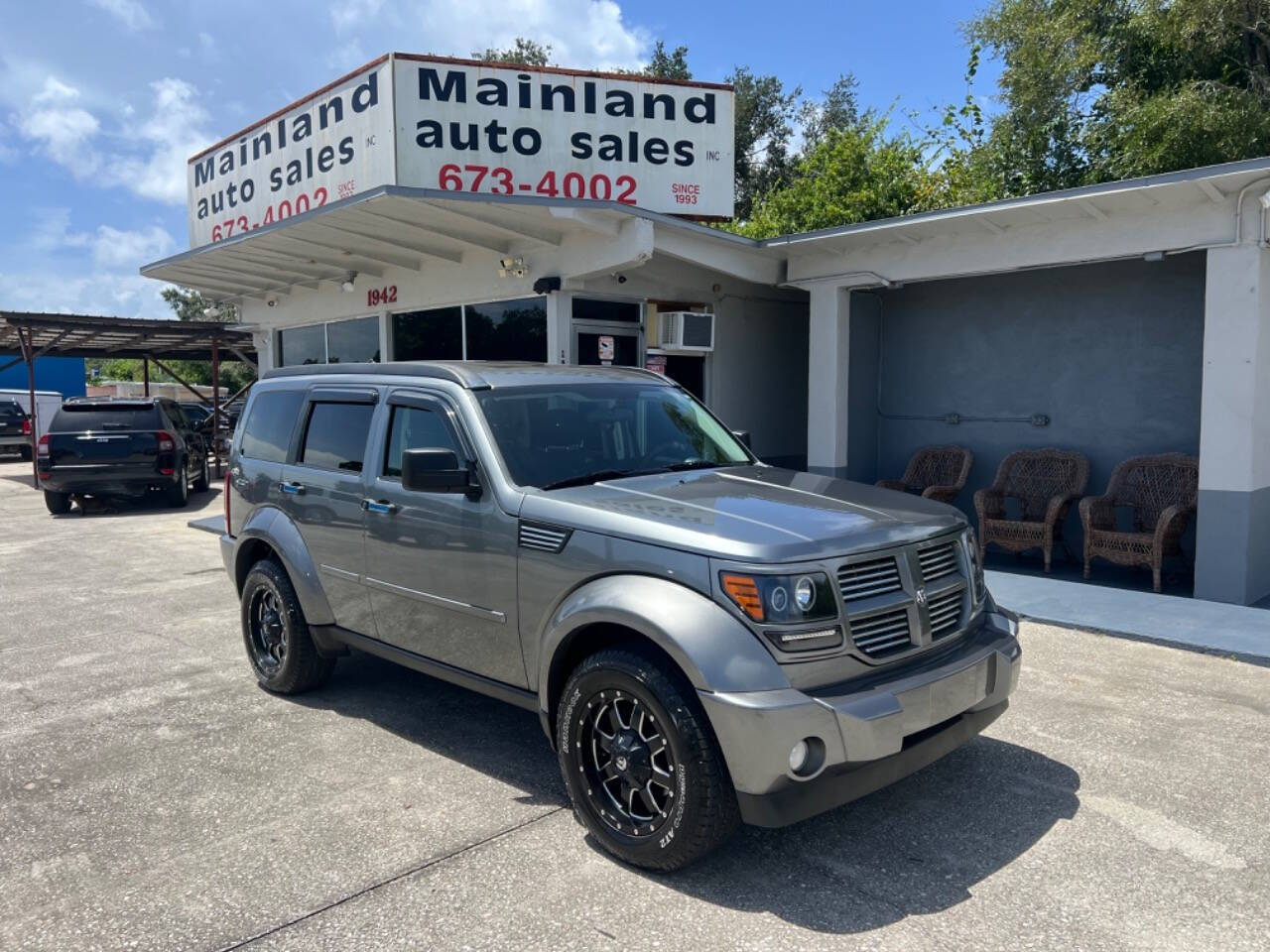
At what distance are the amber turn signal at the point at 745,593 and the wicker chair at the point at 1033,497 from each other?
6521 mm

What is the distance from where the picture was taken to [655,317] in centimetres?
1097

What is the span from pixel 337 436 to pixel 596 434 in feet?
5.16

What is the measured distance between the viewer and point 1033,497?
9672mm

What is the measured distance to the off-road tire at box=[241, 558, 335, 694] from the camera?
17.6 feet

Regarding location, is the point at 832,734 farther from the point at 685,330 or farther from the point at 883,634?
the point at 685,330

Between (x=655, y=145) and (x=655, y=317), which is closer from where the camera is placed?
(x=655, y=317)

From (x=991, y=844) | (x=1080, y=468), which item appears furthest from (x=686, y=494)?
(x=1080, y=468)

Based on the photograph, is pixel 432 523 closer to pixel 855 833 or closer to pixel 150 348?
pixel 855 833

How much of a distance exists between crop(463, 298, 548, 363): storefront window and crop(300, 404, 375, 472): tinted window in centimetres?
513

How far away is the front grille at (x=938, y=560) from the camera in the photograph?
3.79 m

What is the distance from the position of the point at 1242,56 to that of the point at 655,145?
1142 cm

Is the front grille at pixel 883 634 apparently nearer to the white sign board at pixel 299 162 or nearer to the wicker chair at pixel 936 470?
the wicker chair at pixel 936 470

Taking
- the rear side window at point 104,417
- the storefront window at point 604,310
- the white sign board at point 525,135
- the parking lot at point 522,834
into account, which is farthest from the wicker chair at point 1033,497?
the rear side window at point 104,417

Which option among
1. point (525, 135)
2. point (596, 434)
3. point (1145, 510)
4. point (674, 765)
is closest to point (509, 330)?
point (525, 135)
